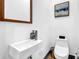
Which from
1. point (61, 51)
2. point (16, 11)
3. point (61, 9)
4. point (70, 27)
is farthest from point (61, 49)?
point (16, 11)

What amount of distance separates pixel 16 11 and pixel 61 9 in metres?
1.91

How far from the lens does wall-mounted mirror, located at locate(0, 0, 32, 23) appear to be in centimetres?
115

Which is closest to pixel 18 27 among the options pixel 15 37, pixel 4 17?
pixel 15 37

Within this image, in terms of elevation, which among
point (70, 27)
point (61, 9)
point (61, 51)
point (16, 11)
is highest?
point (61, 9)

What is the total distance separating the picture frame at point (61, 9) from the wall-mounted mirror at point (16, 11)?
4.93 ft

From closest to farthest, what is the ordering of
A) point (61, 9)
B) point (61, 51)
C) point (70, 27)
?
point (61, 51) < point (70, 27) < point (61, 9)

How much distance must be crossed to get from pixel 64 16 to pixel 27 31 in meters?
1.69

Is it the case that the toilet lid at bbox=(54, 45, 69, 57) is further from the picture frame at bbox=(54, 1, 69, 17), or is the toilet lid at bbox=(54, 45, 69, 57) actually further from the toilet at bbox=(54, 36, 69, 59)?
the picture frame at bbox=(54, 1, 69, 17)

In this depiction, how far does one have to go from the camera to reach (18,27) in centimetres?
139

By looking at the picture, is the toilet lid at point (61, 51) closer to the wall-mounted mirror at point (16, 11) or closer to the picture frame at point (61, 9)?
the picture frame at point (61, 9)

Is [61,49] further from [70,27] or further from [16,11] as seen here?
[16,11]

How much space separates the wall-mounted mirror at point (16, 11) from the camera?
3.78 feet

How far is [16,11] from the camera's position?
4.52 ft

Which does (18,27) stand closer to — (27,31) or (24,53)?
(27,31)
